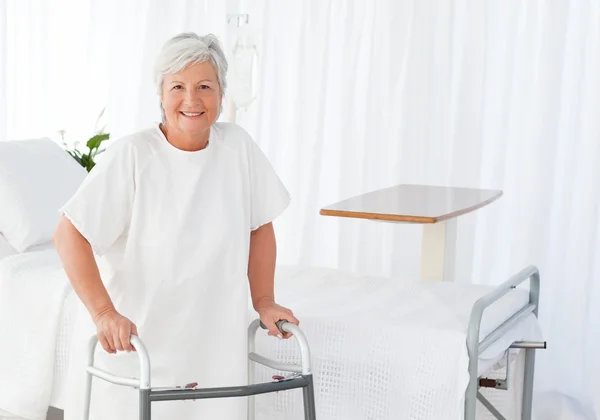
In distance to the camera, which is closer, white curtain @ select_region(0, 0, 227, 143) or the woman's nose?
the woman's nose

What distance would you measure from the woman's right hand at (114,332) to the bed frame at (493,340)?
0.89 meters

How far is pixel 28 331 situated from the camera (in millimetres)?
2914

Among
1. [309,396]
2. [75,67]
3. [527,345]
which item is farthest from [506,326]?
[75,67]

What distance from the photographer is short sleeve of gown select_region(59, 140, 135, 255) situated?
1.95 m

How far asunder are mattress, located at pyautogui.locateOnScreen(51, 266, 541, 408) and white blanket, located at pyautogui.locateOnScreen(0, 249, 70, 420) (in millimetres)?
36

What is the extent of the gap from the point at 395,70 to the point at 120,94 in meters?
1.54

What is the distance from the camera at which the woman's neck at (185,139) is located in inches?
81.7

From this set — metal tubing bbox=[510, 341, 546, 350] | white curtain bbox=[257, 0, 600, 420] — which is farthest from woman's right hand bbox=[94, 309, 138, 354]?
white curtain bbox=[257, 0, 600, 420]

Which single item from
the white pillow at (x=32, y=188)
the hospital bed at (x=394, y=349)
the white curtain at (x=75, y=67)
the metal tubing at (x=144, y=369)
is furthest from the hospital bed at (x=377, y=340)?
the white curtain at (x=75, y=67)

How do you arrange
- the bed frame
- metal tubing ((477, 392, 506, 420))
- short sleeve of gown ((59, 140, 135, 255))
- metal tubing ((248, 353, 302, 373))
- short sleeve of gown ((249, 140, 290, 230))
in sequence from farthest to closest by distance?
metal tubing ((477, 392, 506, 420))
the bed frame
short sleeve of gown ((249, 140, 290, 230))
metal tubing ((248, 353, 302, 373))
short sleeve of gown ((59, 140, 135, 255))

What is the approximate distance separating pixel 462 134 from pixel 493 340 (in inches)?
70.4

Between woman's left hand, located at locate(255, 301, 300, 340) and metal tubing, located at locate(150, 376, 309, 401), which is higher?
woman's left hand, located at locate(255, 301, 300, 340)

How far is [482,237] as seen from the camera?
4.16 meters

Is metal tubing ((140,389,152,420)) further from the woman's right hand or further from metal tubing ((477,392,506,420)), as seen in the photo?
metal tubing ((477,392,506,420))
